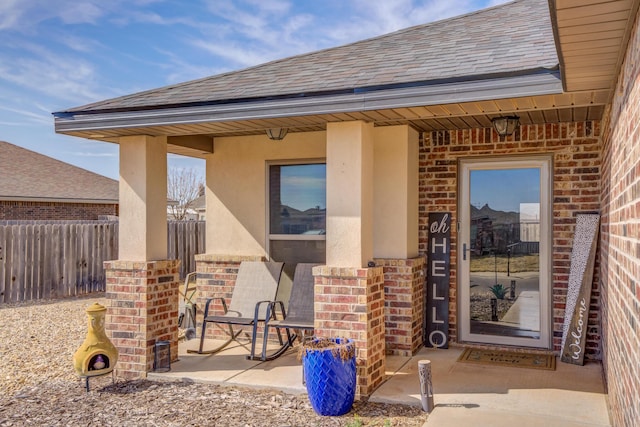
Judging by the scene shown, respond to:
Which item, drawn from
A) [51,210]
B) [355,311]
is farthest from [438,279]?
[51,210]

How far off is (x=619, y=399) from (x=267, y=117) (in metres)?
3.32

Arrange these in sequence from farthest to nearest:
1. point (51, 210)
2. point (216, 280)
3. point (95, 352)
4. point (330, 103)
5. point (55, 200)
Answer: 1. point (51, 210)
2. point (55, 200)
3. point (216, 280)
4. point (95, 352)
5. point (330, 103)

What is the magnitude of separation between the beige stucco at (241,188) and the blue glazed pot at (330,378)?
2760mm

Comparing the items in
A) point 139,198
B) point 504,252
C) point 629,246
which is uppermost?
point 139,198

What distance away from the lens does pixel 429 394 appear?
14.0ft

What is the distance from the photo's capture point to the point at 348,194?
15.5ft

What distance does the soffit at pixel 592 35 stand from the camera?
2293 millimetres

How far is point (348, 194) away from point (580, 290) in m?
2.61

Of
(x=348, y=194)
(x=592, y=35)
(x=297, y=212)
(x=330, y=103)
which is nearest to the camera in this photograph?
(x=592, y=35)

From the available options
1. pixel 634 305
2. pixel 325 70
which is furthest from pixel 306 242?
pixel 634 305

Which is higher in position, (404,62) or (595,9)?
(404,62)

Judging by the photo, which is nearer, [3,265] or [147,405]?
[147,405]

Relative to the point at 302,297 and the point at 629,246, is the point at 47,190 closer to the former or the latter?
the point at 302,297

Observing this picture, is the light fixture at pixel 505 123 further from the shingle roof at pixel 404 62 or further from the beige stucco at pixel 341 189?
the beige stucco at pixel 341 189
